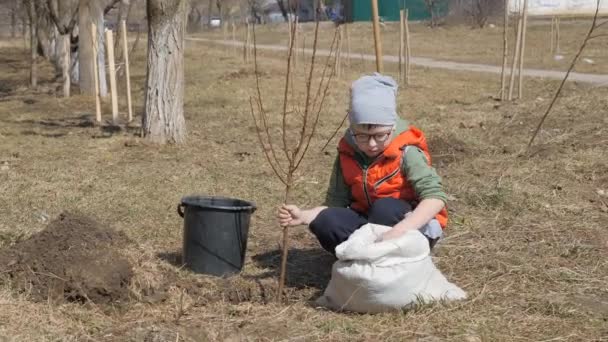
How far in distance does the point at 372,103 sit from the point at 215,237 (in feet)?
3.61

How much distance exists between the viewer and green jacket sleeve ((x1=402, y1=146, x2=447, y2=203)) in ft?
11.8

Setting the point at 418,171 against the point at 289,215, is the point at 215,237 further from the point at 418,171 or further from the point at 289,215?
the point at 418,171

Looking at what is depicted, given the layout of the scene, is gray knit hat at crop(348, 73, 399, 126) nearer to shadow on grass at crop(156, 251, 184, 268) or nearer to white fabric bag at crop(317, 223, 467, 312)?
white fabric bag at crop(317, 223, 467, 312)

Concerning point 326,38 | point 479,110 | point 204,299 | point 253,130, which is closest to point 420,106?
point 479,110

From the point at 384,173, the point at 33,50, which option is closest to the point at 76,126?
the point at 33,50

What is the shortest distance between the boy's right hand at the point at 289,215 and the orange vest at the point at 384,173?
0.36m

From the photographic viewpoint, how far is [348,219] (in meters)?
3.82

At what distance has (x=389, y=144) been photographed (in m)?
3.67

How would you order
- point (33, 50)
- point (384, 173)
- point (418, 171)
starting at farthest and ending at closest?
point (33, 50), point (384, 173), point (418, 171)

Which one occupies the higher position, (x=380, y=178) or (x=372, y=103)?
(x=372, y=103)

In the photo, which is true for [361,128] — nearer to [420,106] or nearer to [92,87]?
[420,106]

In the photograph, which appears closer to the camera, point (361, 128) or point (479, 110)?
point (361, 128)

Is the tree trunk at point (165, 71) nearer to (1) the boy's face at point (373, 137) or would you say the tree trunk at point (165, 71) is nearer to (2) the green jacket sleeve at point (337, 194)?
(2) the green jacket sleeve at point (337, 194)

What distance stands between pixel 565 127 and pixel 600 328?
5.66 m
